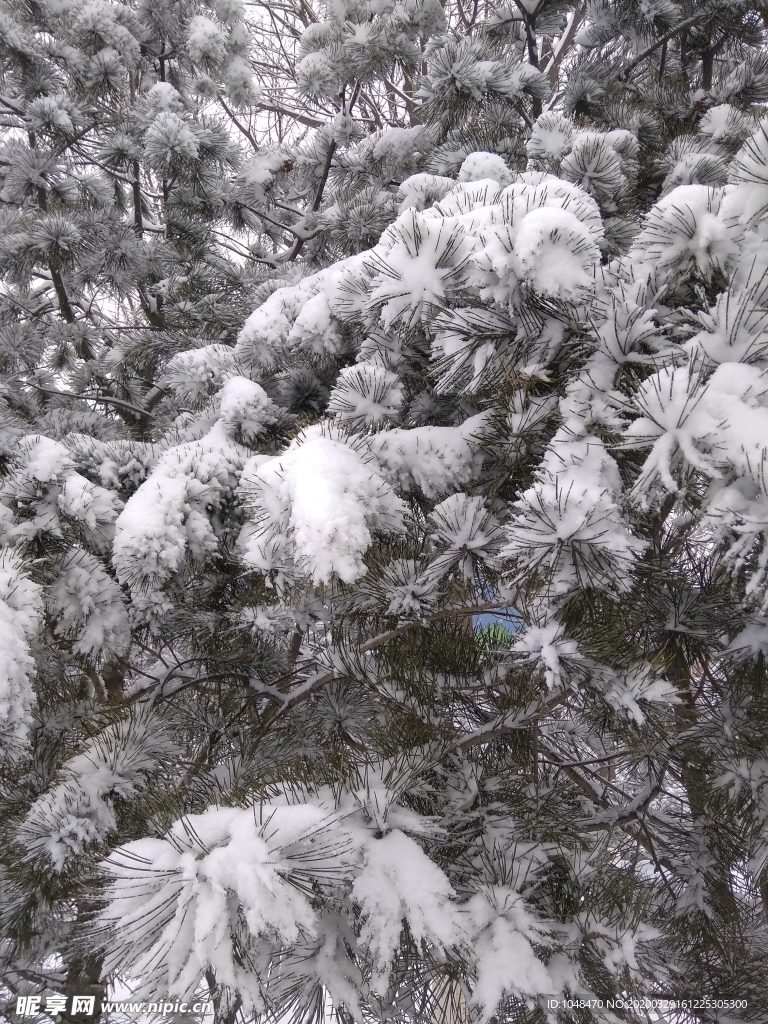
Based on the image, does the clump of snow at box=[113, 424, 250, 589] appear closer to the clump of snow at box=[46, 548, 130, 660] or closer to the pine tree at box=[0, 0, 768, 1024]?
the pine tree at box=[0, 0, 768, 1024]

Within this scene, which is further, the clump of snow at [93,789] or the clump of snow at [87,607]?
the clump of snow at [87,607]

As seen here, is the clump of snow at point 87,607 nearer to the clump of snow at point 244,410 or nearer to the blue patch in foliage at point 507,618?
the clump of snow at point 244,410

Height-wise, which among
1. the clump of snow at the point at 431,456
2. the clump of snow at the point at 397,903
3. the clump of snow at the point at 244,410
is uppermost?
the clump of snow at the point at 431,456

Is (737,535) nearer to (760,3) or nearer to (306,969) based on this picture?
(306,969)

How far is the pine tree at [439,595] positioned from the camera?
917 mm

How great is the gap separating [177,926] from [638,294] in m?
1.25

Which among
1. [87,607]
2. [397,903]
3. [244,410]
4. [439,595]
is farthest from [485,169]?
[397,903]

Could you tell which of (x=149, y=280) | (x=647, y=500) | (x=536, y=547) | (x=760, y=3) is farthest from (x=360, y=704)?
(x=760, y=3)

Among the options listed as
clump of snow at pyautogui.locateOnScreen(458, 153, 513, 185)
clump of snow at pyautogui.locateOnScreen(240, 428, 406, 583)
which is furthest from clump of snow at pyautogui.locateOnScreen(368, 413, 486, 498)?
clump of snow at pyautogui.locateOnScreen(458, 153, 513, 185)

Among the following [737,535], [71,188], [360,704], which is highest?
[737,535]

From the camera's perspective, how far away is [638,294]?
3.51 feet

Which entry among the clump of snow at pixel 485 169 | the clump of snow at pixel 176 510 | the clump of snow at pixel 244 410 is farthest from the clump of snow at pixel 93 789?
the clump of snow at pixel 485 169

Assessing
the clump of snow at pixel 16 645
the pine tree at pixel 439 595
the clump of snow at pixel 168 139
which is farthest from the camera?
the clump of snow at pixel 168 139

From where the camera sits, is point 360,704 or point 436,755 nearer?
point 436,755
